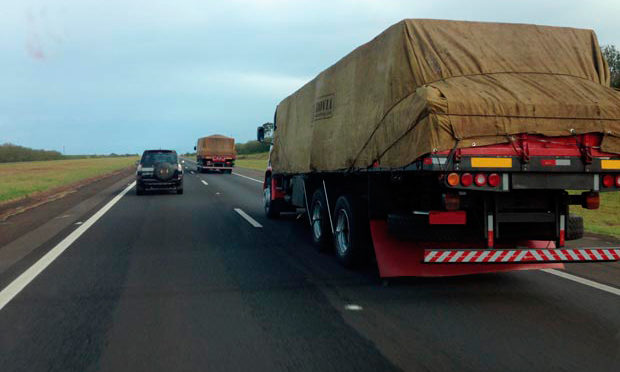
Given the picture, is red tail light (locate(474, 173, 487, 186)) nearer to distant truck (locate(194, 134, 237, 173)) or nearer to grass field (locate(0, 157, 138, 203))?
grass field (locate(0, 157, 138, 203))

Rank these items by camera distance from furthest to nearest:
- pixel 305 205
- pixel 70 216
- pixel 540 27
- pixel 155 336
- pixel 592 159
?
pixel 70 216, pixel 305 205, pixel 540 27, pixel 592 159, pixel 155 336

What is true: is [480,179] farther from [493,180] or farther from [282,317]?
[282,317]

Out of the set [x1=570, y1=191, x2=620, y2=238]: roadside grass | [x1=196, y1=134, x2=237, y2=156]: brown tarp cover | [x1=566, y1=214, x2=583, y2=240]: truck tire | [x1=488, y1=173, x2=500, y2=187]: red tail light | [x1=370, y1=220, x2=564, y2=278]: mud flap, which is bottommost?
[x1=570, y1=191, x2=620, y2=238]: roadside grass

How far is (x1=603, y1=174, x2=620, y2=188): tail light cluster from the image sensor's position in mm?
5590

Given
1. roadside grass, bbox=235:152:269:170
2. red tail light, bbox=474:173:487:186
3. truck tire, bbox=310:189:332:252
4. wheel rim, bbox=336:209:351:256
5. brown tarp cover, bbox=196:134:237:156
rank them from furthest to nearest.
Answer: roadside grass, bbox=235:152:269:170 < brown tarp cover, bbox=196:134:237:156 < truck tire, bbox=310:189:332:252 < wheel rim, bbox=336:209:351:256 < red tail light, bbox=474:173:487:186

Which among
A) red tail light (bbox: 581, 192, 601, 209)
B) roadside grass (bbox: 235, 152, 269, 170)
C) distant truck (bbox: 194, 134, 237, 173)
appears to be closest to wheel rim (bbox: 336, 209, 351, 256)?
red tail light (bbox: 581, 192, 601, 209)

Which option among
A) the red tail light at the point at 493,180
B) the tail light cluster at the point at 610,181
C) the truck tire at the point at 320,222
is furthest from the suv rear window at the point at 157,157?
the tail light cluster at the point at 610,181

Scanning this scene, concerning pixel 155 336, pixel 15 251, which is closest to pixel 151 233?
pixel 15 251

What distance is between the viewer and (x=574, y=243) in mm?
8961

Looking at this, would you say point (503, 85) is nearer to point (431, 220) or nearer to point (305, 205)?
point (431, 220)

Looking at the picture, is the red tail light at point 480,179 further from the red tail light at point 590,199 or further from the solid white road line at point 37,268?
Answer: the solid white road line at point 37,268

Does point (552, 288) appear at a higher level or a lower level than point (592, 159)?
lower

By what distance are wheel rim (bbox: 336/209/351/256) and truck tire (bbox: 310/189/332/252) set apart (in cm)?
68

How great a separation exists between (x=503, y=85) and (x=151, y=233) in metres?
7.23
